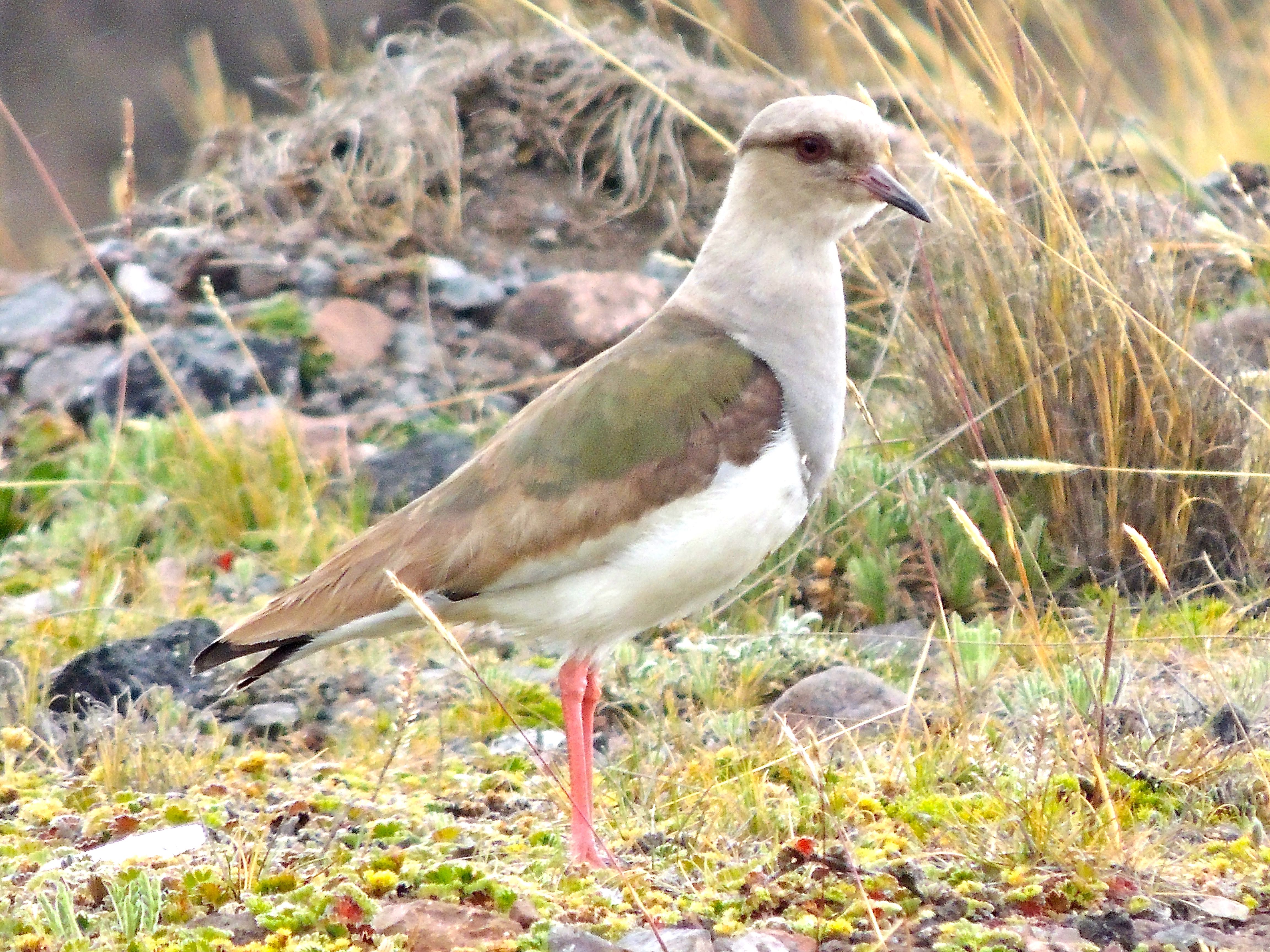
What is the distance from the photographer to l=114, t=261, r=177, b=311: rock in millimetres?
7395

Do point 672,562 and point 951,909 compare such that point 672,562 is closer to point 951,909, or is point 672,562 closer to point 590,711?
point 590,711

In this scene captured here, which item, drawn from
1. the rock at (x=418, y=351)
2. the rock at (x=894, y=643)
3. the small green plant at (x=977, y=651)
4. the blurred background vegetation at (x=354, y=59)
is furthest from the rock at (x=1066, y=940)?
the rock at (x=418, y=351)

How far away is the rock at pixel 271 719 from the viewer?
4.43 m

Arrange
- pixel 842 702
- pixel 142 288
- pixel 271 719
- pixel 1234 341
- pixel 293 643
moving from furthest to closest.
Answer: pixel 142 288 < pixel 1234 341 < pixel 271 719 < pixel 842 702 < pixel 293 643

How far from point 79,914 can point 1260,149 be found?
8161mm

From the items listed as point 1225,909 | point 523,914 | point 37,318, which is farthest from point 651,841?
point 37,318

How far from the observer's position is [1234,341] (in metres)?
5.95

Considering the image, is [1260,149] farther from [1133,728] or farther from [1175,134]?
[1133,728]

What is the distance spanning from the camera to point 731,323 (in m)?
3.83

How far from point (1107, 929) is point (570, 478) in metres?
1.42

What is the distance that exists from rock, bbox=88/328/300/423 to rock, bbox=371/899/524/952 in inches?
161

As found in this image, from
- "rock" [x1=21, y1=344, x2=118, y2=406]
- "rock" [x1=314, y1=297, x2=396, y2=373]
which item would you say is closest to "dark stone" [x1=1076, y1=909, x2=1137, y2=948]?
"rock" [x1=314, y1=297, x2=396, y2=373]

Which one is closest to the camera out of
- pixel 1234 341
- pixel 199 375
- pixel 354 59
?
pixel 1234 341

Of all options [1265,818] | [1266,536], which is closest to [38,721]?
[1265,818]
